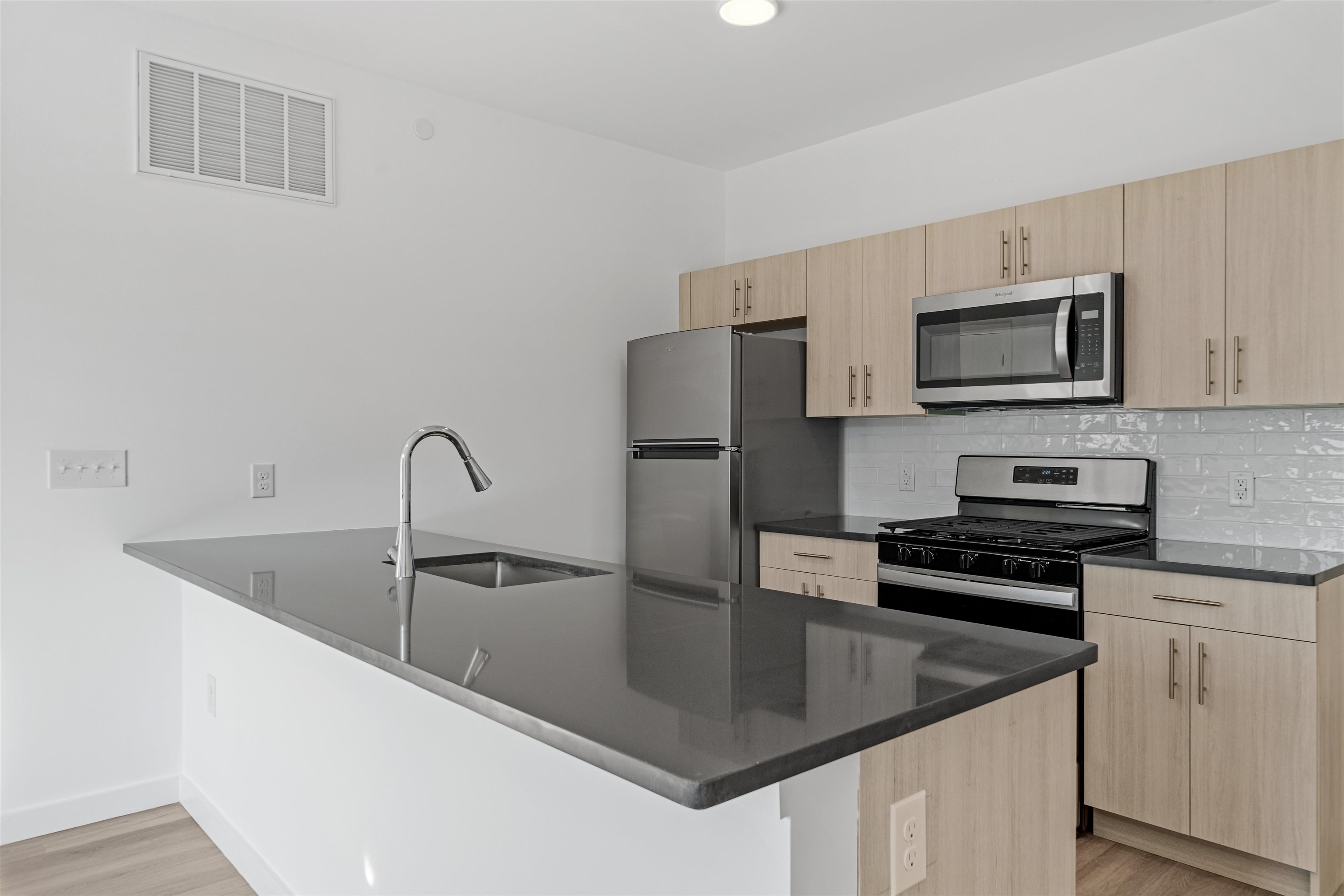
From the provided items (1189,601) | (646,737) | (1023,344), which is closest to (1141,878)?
(1189,601)

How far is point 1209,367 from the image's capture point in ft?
8.56

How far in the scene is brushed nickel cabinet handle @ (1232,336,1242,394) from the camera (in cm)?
254

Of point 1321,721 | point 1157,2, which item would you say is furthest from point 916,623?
point 1157,2

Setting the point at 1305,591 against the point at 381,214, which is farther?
the point at 381,214

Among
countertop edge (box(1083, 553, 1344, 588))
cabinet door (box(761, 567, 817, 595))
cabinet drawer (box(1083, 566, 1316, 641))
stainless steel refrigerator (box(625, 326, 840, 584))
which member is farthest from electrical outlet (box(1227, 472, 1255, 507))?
stainless steel refrigerator (box(625, 326, 840, 584))

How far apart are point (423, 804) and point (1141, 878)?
2.07 m

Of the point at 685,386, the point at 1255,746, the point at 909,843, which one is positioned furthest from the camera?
the point at 685,386

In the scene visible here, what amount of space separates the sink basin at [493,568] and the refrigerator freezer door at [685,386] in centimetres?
130

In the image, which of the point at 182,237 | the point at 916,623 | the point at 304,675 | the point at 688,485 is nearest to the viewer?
the point at 916,623

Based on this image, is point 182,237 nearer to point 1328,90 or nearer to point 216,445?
point 216,445

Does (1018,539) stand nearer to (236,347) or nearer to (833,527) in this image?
(833,527)

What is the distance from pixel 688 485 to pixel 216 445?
1.80 m

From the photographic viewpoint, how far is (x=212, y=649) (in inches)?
105

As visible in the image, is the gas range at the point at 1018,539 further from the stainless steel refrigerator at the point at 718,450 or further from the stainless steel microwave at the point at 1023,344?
the stainless steel refrigerator at the point at 718,450
